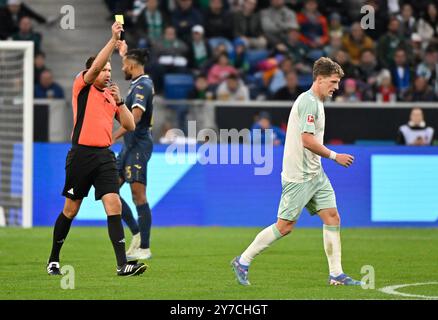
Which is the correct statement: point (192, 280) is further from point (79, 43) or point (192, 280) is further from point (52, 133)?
point (79, 43)

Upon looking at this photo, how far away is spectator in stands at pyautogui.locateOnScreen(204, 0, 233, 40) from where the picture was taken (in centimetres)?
2366

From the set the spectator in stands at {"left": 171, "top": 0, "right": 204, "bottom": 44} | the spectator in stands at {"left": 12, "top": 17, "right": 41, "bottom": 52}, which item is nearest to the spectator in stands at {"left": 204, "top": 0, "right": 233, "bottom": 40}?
the spectator in stands at {"left": 171, "top": 0, "right": 204, "bottom": 44}

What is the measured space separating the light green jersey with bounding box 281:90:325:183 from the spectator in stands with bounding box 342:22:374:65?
42.7 feet

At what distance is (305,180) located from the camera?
10625 mm

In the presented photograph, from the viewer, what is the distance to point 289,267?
12422mm

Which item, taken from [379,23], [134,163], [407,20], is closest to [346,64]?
[379,23]

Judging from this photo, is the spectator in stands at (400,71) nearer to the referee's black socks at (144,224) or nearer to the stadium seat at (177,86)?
the stadium seat at (177,86)

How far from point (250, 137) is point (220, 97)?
224cm

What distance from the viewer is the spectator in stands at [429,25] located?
24.7m

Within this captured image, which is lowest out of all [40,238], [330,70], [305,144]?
[40,238]

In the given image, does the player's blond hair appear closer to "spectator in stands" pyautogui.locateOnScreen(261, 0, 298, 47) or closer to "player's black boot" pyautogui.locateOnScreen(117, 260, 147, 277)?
"player's black boot" pyautogui.locateOnScreen(117, 260, 147, 277)

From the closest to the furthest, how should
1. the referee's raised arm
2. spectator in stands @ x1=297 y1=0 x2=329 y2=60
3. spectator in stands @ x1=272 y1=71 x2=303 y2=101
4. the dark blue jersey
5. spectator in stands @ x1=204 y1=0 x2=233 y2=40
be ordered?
the referee's raised arm → the dark blue jersey → spectator in stands @ x1=272 y1=71 x2=303 y2=101 → spectator in stands @ x1=204 y1=0 x2=233 y2=40 → spectator in stands @ x1=297 y1=0 x2=329 y2=60

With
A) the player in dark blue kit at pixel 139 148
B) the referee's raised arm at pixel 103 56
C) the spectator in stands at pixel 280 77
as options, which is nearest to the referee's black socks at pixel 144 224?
the player in dark blue kit at pixel 139 148
